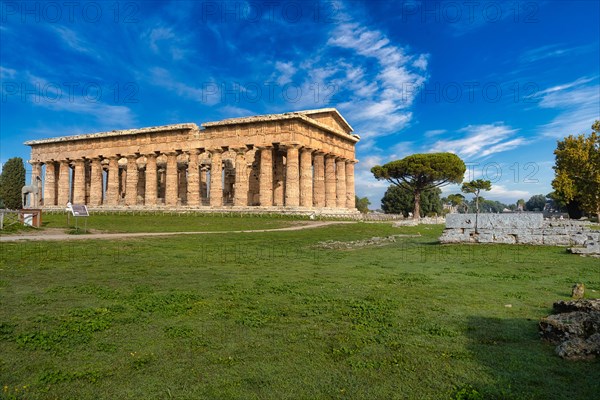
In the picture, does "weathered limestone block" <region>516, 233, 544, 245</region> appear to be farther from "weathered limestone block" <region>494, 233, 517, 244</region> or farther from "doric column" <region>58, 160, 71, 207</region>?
"doric column" <region>58, 160, 71, 207</region>

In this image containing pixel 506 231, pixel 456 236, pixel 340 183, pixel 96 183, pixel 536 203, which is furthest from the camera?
pixel 536 203

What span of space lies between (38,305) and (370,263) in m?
9.64

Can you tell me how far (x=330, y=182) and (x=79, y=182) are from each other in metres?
41.0

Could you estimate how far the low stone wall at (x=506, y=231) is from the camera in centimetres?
1814

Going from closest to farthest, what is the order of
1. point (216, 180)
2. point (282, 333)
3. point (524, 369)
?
point (524, 369)
point (282, 333)
point (216, 180)

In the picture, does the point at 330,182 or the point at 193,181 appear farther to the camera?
the point at 330,182

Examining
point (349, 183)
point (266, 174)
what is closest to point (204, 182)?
point (266, 174)

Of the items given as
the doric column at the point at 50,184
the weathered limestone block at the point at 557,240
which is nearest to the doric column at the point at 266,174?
the weathered limestone block at the point at 557,240

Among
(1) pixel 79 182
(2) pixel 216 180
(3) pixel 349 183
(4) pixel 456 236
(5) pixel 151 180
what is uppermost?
(1) pixel 79 182

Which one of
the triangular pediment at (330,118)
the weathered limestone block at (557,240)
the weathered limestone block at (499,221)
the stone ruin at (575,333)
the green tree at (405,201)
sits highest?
the triangular pediment at (330,118)

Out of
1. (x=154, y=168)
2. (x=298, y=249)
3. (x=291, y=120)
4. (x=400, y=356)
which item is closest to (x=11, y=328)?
(x=400, y=356)

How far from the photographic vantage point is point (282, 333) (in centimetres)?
580

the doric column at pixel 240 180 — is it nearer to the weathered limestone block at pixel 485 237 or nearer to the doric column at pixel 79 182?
the doric column at pixel 79 182

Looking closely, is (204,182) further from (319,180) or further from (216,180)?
(319,180)
